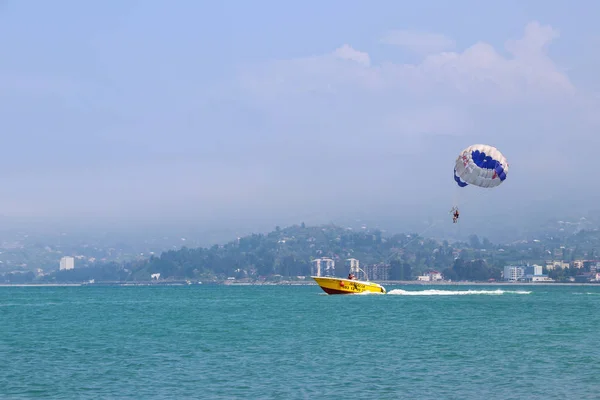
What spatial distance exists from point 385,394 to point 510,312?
57.1 meters

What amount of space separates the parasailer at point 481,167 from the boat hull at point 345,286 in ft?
163

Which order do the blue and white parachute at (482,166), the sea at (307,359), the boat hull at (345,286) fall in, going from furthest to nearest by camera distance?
the boat hull at (345,286) < the blue and white parachute at (482,166) < the sea at (307,359)

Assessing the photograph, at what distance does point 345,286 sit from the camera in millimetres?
117000

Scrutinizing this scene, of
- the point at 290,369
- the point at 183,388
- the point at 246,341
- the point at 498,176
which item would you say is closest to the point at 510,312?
the point at 498,176

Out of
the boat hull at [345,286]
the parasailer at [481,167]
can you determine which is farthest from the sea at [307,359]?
the boat hull at [345,286]

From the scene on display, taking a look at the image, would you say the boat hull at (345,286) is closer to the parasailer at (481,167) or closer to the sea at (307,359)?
the sea at (307,359)

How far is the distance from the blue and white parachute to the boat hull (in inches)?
1961

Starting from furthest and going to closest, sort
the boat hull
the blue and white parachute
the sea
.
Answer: the boat hull < the blue and white parachute < the sea

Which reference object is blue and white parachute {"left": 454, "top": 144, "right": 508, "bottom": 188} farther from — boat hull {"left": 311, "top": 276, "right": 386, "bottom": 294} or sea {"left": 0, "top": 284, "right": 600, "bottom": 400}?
boat hull {"left": 311, "top": 276, "right": 386, "bottom": 294}

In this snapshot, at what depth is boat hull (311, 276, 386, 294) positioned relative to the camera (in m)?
116

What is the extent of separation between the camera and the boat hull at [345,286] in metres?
116

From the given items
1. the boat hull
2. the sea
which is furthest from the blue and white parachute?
the boat hull

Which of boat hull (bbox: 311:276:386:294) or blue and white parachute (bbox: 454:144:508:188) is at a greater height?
blue and white parachute (bbox: 454:144:508:188)

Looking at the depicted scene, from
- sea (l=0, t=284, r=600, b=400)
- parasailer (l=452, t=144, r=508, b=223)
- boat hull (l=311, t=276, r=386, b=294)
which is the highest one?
parasailer (l=452, t=144, r=508, b=223)
